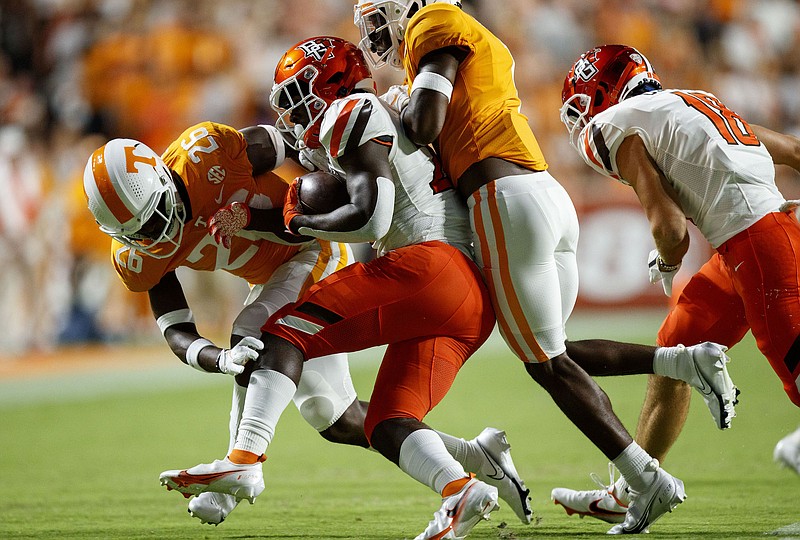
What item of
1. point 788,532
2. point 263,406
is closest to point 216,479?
point 263,406

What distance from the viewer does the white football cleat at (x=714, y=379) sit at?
12.1 ft

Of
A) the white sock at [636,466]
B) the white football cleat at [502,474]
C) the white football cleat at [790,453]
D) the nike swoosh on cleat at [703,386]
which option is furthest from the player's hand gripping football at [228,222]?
the white football cleat at [790,453]

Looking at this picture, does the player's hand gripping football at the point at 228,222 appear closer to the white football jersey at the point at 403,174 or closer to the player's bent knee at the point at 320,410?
the white football jersey at the point at 403,174

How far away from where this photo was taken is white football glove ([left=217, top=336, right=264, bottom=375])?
351 cm

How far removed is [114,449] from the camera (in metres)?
A: 6.47

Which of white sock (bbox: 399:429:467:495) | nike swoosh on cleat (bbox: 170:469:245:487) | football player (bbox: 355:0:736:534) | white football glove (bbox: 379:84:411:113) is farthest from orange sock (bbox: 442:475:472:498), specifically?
white football glove (bbox: 379:84:411:113)

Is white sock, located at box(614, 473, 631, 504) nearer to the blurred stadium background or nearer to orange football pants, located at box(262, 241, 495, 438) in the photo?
orange football pants, located at box(262, 241, 495, 438)

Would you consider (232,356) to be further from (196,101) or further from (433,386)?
(196,101)

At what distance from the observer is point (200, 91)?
11.9 metres

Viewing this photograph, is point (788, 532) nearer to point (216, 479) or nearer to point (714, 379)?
point (714, 379)

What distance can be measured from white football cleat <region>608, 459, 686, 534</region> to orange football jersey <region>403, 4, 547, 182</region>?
45.1 inches

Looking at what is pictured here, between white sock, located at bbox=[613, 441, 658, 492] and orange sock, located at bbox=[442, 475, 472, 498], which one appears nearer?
orange sock, located at bbox=[442, 475, 472, 498]

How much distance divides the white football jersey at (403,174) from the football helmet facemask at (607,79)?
0.70m

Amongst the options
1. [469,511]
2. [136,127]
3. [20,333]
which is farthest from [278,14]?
[469,511]
